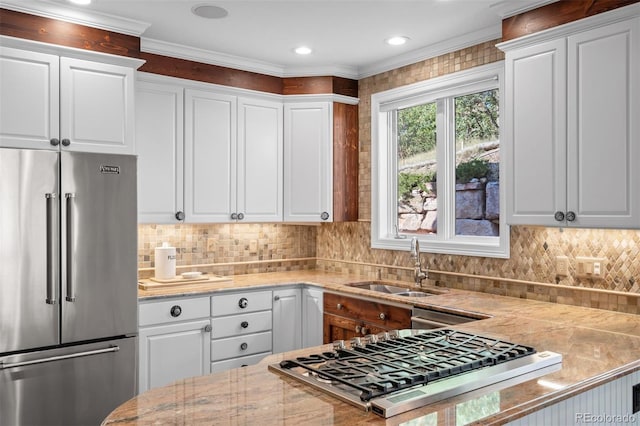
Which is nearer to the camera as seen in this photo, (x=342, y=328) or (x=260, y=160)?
(x=342, y=328)

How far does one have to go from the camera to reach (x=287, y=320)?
3.94m

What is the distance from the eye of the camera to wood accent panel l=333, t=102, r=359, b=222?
4281mm

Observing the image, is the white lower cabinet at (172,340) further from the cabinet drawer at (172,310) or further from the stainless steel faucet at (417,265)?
the stainless steel faucet at (417,265)

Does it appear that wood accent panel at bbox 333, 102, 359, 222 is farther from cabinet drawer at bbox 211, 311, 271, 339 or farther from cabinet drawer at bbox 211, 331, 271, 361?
cabinet drawer at bbox 211, 331, 271, 361

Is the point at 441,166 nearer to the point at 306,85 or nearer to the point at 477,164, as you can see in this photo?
the point at 477,164

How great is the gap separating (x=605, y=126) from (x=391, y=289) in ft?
6.24

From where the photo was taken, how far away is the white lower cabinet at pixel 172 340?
3312mm

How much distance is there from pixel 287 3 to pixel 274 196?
5.54 feet

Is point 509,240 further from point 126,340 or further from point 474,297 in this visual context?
point 126,340

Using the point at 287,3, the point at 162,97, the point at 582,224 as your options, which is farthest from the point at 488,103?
the point at 162,97

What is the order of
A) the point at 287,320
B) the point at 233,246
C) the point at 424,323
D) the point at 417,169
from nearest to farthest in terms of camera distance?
the point at 424,323 < the point at 287,320 < the point at 417,169 < the point at 233,246

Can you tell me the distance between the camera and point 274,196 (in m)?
4.27

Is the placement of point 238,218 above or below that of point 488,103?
below

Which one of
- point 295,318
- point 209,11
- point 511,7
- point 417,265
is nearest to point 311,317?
point 295,318
